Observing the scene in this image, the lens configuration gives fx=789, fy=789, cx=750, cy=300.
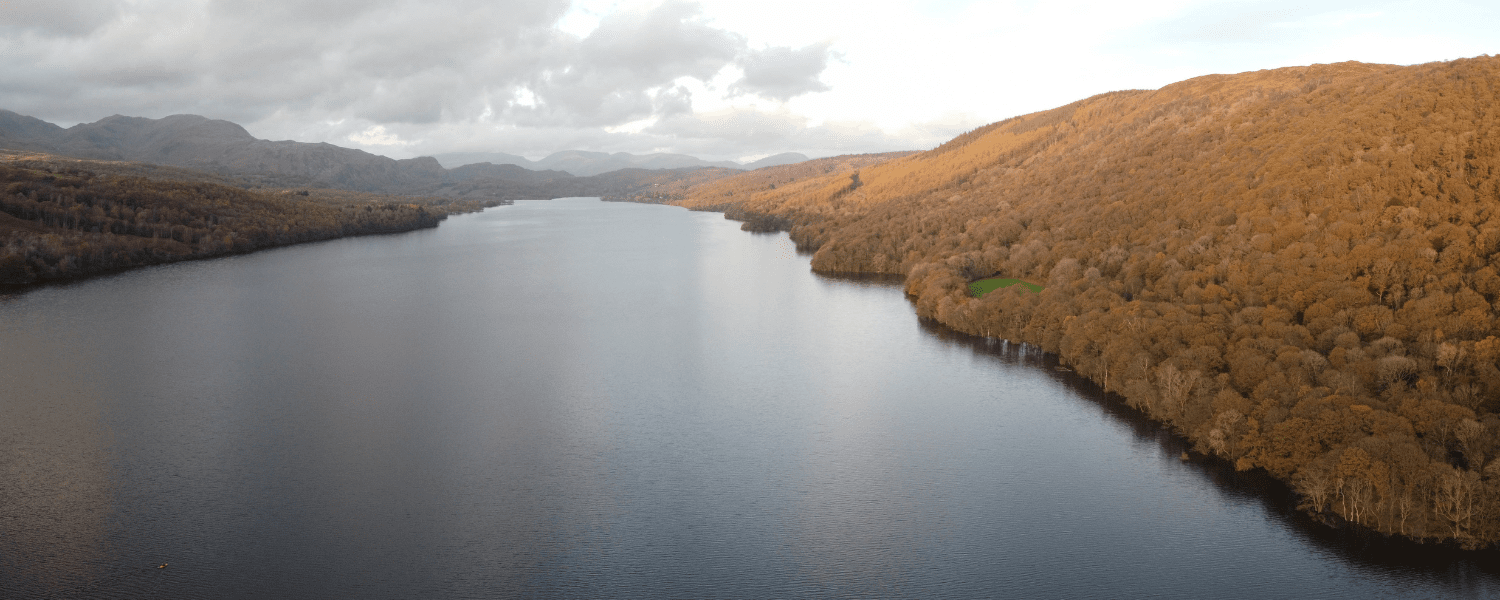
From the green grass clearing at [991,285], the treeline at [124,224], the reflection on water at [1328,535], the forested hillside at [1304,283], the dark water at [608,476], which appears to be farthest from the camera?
the treeline at [124,224]

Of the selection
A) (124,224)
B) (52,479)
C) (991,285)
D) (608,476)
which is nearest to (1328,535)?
(608,476)

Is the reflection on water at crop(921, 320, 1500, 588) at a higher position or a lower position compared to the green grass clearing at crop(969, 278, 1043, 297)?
lower

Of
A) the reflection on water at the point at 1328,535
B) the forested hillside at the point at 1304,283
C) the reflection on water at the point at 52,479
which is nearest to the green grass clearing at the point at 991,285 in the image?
the forested hillside at the point at 1304,283

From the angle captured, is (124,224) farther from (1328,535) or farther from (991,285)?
(1328,535)

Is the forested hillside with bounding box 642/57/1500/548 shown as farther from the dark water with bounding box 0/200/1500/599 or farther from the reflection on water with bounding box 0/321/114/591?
the reflection on water with bounding box 0/321/114/591

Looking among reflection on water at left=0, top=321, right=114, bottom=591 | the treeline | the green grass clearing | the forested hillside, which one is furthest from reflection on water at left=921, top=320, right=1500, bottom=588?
the treeline

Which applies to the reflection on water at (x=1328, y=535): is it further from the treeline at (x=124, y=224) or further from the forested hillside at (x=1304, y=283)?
the treeline at (x=124, y=224)

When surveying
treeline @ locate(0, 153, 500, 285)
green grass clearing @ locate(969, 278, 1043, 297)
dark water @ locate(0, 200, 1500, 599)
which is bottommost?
dark water @ locate(0, 200, 1500, 599)
